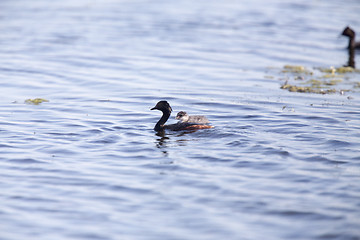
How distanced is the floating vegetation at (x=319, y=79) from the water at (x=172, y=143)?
1.58ft

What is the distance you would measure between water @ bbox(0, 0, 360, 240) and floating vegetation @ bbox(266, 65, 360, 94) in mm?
480

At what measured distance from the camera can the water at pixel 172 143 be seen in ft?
27.5

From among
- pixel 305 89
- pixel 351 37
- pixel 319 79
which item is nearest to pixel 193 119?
pixel 305 89

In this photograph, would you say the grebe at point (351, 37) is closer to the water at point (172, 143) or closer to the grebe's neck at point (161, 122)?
the water at point (172, 143)

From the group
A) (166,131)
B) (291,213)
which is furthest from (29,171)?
(291,213)

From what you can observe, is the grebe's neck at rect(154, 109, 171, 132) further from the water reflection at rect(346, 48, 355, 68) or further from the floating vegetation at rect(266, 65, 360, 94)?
the water reflection at rect(346, 48, 355, 68)

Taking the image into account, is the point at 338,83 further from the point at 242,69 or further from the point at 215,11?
the point at 215,11

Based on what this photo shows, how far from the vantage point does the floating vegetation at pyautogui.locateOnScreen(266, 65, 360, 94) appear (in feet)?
61.0

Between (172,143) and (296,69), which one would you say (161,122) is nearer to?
(172,143)

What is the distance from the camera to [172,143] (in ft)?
41.4

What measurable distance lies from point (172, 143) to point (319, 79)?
31.2 feet

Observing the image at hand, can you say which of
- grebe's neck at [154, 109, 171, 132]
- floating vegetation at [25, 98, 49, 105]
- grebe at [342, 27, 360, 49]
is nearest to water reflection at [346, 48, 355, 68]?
grebe at [342, 27, 360, 49]

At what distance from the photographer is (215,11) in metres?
37.8

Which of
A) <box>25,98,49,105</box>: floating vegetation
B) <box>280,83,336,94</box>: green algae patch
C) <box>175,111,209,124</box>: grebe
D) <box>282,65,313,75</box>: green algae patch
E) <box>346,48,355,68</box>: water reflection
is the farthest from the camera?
<box>346,48,355,68</box>: water reflection
